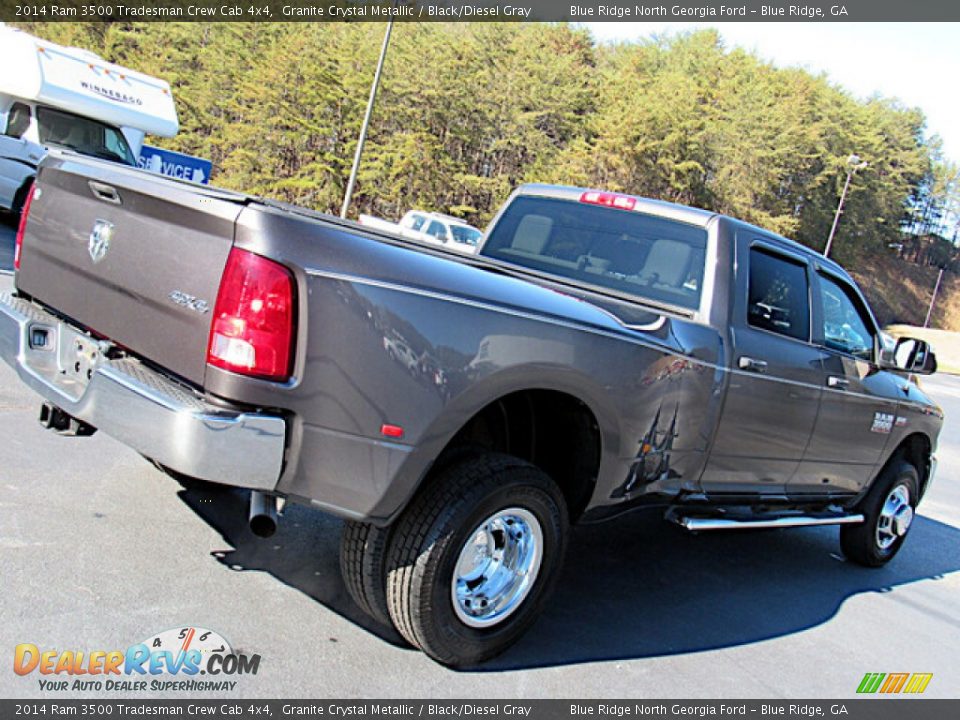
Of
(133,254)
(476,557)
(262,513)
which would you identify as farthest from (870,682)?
(133,254)

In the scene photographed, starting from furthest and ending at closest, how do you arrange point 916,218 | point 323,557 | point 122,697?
point 916,218 → point 323,557 → point 122,697

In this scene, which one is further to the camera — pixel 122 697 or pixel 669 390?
pixel 669 390

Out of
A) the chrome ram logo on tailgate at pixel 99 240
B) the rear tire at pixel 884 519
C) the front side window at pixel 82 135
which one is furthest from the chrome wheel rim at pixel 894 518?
the front side window at pixel 82 135

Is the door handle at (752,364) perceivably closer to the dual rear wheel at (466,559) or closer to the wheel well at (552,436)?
the wheel well at (552,436)

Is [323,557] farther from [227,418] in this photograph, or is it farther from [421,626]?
[227,418]

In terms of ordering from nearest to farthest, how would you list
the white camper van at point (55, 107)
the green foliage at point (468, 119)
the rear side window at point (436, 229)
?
the white camper van at point (55, 107) → the rear side window at point (436, 229) → the green foliage at point (468, 119)

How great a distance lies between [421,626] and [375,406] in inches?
35.0

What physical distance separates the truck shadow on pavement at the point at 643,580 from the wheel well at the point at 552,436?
0.64m

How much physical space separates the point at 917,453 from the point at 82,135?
13411mm

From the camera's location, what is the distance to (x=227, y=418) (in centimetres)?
243

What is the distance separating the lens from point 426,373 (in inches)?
104

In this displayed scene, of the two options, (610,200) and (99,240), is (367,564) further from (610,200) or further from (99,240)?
(610,200)

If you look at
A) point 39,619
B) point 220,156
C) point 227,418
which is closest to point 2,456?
point 39,619

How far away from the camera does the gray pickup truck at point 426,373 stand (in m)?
2.48
